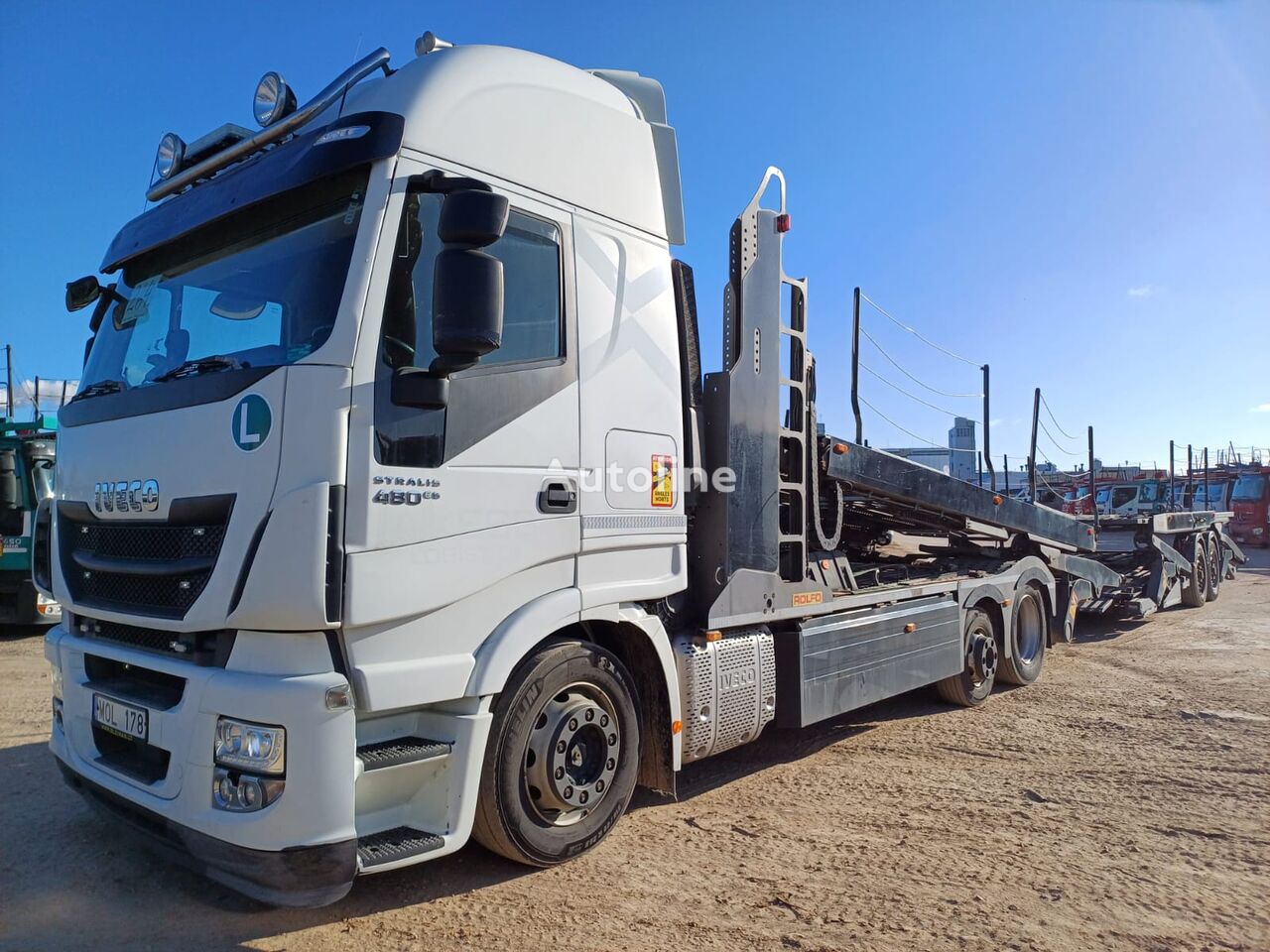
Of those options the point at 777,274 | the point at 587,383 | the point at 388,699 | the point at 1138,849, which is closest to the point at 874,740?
the point at 1138,849

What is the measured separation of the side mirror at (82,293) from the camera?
4270mm

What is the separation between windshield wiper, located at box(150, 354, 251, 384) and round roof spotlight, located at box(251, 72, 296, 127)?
1196 mm

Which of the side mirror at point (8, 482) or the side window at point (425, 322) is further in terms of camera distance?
the side mirror at point (8, 482)

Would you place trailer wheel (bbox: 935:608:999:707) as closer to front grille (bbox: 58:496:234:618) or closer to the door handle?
the door handle

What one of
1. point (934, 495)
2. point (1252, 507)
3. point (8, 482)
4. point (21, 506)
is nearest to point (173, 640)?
point (934, 495)

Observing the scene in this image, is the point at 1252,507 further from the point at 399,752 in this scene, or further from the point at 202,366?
the point at 202,366

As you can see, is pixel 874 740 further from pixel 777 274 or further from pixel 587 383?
pixel 587 383

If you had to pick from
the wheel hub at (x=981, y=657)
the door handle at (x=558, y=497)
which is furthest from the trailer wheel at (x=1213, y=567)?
the door handle at (x=558, y=497)

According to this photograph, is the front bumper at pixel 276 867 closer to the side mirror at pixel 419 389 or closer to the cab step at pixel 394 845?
the cab step at pixel 394 845

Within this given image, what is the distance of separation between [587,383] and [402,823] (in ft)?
6.31

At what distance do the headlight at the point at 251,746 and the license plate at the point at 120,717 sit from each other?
0.50 metres

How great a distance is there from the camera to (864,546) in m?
7.97

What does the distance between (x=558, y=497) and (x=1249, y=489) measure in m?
32.2

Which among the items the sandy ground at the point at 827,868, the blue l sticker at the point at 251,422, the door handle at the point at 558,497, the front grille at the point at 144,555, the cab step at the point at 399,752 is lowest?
the sandy ground at the point at 827,868
